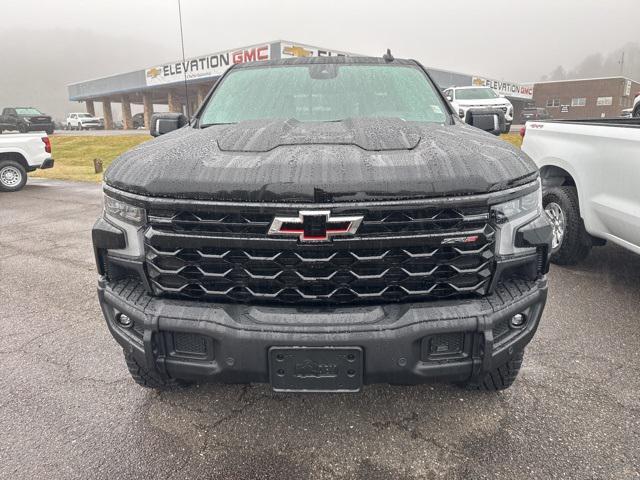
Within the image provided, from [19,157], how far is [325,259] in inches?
443

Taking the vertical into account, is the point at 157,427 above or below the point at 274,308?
below

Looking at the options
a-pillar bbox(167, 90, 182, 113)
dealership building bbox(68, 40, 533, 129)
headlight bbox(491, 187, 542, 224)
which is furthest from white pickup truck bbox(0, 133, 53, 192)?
a-pillar bbox(167, 90, 182, 113)

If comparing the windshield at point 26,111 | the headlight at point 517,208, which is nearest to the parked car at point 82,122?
the windshield at point 26,111

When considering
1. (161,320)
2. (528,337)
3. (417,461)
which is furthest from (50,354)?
(528,337)

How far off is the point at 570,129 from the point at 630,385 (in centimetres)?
248

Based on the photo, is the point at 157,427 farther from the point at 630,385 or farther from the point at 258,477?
the point at 630,385

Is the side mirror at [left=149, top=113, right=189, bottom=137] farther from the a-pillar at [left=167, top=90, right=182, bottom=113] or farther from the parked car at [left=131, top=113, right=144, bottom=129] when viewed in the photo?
the parked car at [left=131, top=113, right=144, bottom=129]

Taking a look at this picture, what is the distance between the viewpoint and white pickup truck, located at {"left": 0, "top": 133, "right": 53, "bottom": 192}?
32.7ft

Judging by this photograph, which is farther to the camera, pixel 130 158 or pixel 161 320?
pixel 130 158

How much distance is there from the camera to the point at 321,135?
2023 millimetres

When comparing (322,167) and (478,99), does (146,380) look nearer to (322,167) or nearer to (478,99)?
(322,167)

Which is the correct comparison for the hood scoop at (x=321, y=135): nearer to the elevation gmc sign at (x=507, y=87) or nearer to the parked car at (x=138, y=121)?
the elevation gmc sign at (x=507, y=87)

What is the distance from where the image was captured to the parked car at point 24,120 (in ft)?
74.8

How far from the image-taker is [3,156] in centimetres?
1004
